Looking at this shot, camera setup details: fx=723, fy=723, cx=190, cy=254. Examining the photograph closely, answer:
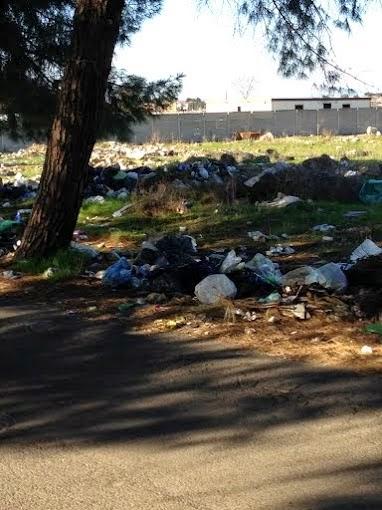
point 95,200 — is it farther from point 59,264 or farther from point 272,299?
point 272,299

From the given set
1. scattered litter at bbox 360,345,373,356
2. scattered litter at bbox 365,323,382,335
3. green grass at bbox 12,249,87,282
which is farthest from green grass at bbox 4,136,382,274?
scattered litter at bbox 360,345,373,356

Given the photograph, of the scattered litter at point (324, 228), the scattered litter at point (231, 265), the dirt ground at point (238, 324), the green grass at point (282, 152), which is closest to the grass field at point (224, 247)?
the dirt ground at point (238, 324)

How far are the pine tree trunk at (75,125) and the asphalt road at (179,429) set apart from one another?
2806mm

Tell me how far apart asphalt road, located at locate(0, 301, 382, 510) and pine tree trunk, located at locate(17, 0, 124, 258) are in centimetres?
281

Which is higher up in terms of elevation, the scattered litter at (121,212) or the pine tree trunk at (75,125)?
the pine tree trunk at (75,125)

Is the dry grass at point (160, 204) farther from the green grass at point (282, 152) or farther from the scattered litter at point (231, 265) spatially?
the green grass at point (282, 152)

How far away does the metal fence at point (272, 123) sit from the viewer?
54975mm

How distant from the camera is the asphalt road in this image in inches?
138

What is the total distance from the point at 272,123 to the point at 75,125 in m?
51.9

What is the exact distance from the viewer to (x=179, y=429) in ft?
14.0

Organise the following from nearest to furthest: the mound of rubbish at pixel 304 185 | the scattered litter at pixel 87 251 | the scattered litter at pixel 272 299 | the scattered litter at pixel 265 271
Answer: the scattered litter at pixel 272 299 < the scattered litter at pixel 265 271 < the scattered litter at pixel 87 251 < the mound of rubbish at pixel 304 185

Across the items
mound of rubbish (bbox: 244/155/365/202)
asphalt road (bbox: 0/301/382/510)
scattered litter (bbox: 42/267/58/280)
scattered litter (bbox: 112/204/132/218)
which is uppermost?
mound of rubbish (bbox: 244/155/365/202)

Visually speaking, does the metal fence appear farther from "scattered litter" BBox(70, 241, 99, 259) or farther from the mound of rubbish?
"scattered litter" BBox(70, 241, 99, 259)

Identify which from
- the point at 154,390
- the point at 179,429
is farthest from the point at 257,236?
the point at 179,429
